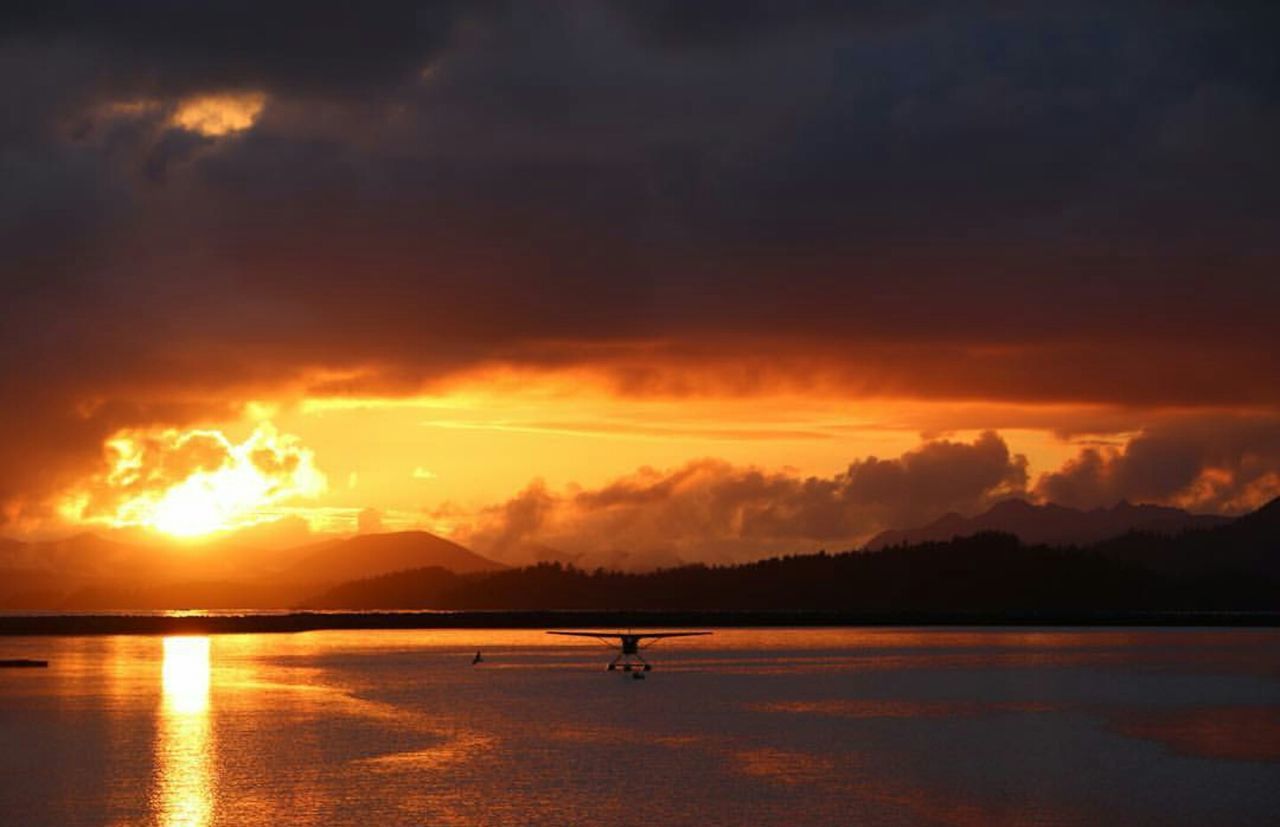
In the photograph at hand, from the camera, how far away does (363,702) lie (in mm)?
92750

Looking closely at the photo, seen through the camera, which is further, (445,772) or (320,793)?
(445,772)

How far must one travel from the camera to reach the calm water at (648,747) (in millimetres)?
48250

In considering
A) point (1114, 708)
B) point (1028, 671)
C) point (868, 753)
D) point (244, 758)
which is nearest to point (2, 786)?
point (244, 758)

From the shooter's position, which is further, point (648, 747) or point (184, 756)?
point (648, 747)

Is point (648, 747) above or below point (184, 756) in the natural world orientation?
below

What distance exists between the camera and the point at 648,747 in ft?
215

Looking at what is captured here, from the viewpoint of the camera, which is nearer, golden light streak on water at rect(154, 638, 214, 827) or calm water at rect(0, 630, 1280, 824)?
golden light streak on water at rect(154, 638, 214, 827)

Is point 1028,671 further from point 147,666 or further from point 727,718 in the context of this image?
point 147,666

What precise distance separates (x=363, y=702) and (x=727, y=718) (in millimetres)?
23746

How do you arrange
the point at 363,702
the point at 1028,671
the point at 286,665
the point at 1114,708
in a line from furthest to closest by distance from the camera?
the point at 286,665 < the point at 1028,671 < the point at 363,702 < the point at 1114,708

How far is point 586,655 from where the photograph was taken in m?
180

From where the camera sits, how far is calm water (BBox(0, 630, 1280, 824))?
158 ft

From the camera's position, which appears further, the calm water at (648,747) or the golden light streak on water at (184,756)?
the calm water at (648,747)

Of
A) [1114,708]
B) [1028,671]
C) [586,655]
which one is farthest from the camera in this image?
[586,655]
